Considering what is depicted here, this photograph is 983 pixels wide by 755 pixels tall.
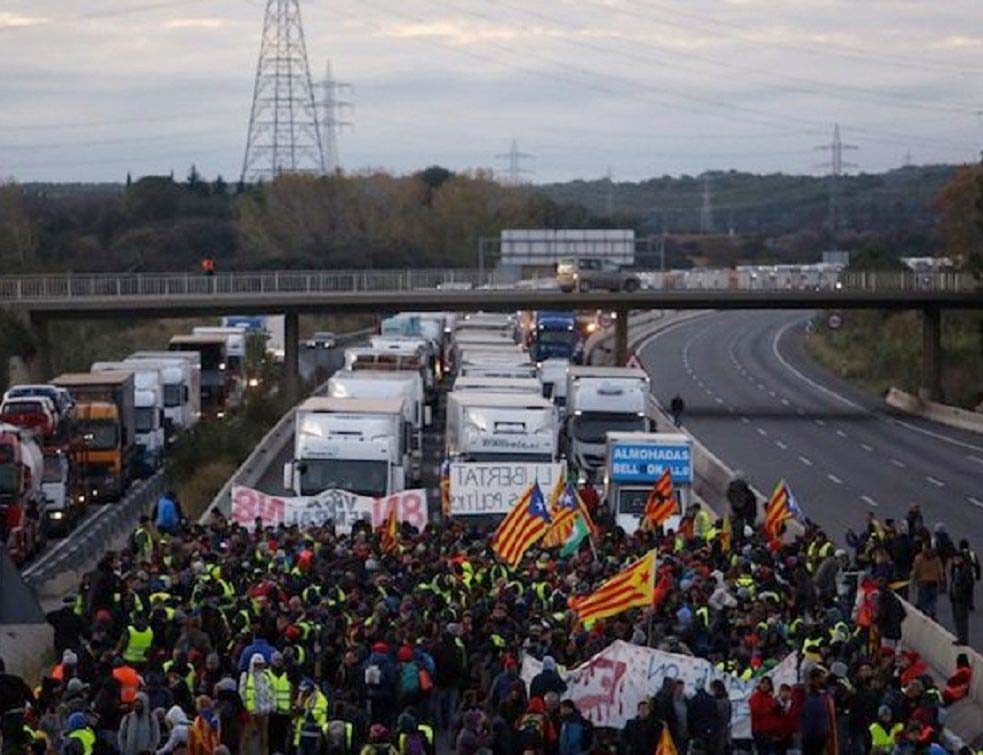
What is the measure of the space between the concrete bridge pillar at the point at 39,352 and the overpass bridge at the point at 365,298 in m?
0.07

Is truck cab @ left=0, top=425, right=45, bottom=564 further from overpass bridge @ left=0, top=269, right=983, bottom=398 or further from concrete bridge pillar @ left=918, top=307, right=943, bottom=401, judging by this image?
concrete bridge pillar @ left=918, top=307, right=943, bottom=401

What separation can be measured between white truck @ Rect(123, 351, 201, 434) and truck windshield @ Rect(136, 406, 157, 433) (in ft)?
8.35

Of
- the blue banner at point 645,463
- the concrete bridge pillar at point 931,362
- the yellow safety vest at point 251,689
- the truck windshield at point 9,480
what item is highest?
the yellow safety vest at point 251,689

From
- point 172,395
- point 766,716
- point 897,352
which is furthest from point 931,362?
point 766,716

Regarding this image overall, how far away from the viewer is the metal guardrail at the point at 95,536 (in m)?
39.3

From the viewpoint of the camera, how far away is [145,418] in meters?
59.1

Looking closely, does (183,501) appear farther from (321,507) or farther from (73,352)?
(73,352)

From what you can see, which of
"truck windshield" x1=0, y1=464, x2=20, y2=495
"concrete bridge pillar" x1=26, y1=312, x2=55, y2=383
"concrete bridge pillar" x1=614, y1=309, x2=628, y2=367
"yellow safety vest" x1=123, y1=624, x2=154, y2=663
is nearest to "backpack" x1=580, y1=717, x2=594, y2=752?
"yellow safety vest" x1=123, y1=624, x2=154, y2=663

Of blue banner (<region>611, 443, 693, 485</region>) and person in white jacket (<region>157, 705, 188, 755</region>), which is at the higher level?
person in white jacket (<region>157, 705, 188, 755</region>)

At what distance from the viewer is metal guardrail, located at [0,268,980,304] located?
270 feet

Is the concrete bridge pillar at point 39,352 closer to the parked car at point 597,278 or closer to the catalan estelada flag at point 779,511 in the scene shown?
the parked car at point 597,278

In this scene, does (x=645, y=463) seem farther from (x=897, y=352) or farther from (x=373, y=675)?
(x=897, y=352)

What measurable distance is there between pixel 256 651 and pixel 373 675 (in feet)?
3.21

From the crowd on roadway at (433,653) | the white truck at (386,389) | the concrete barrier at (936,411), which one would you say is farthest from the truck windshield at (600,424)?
the concrete barrier at (936,411)
